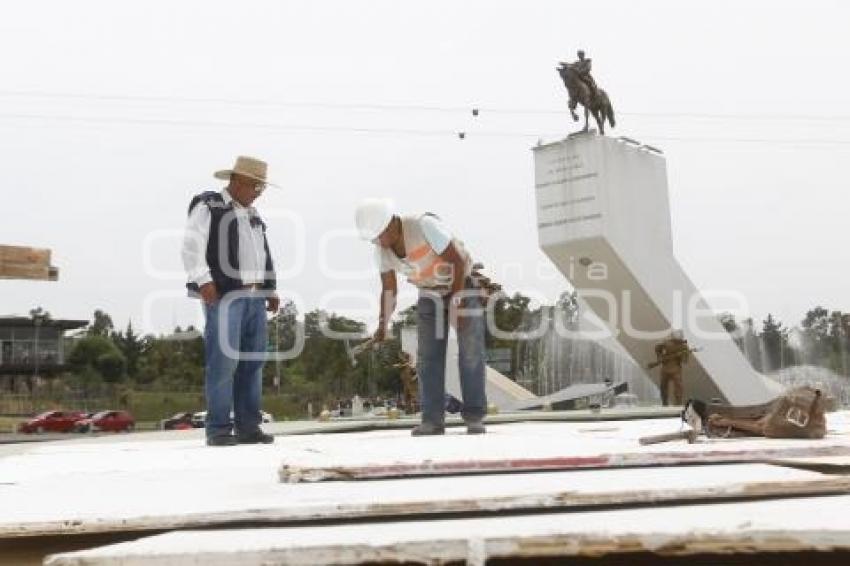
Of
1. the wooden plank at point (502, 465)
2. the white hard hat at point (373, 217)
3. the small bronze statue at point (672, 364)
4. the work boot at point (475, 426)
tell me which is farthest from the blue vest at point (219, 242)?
the small bronze statue at point (672, 364)

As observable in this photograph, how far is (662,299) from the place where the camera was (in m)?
16.2

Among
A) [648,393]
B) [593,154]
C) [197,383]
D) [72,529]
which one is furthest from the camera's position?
[197,383]

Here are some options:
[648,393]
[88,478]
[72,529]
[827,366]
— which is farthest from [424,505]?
[827,366]

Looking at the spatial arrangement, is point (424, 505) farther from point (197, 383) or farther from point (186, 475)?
point (197, 383)

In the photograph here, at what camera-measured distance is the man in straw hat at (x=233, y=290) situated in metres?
4.45

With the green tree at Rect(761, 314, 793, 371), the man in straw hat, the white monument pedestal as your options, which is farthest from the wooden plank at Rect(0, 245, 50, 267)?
the green tree at Rect(761, 314, 793, 371)

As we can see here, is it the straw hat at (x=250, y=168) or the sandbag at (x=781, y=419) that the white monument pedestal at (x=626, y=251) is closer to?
the straw hat at (x=250, y=168)

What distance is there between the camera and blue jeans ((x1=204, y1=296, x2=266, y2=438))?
14.6 feet

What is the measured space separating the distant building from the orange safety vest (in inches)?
2135

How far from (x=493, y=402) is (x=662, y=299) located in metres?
8.38

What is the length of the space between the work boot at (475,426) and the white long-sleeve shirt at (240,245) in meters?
1.26

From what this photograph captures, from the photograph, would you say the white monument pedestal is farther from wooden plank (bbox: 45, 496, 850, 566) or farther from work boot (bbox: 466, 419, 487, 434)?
wooden plank (bbox: 45, 496, 850, 566)

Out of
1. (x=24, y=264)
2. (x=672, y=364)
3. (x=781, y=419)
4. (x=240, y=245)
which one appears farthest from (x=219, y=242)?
(x=672, y=364)

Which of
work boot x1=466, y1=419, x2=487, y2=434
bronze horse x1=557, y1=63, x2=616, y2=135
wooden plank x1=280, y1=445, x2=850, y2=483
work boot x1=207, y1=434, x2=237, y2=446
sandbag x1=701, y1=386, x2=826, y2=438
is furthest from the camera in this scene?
bronze horse x1=557, y1=63, x2=616, y2=135
